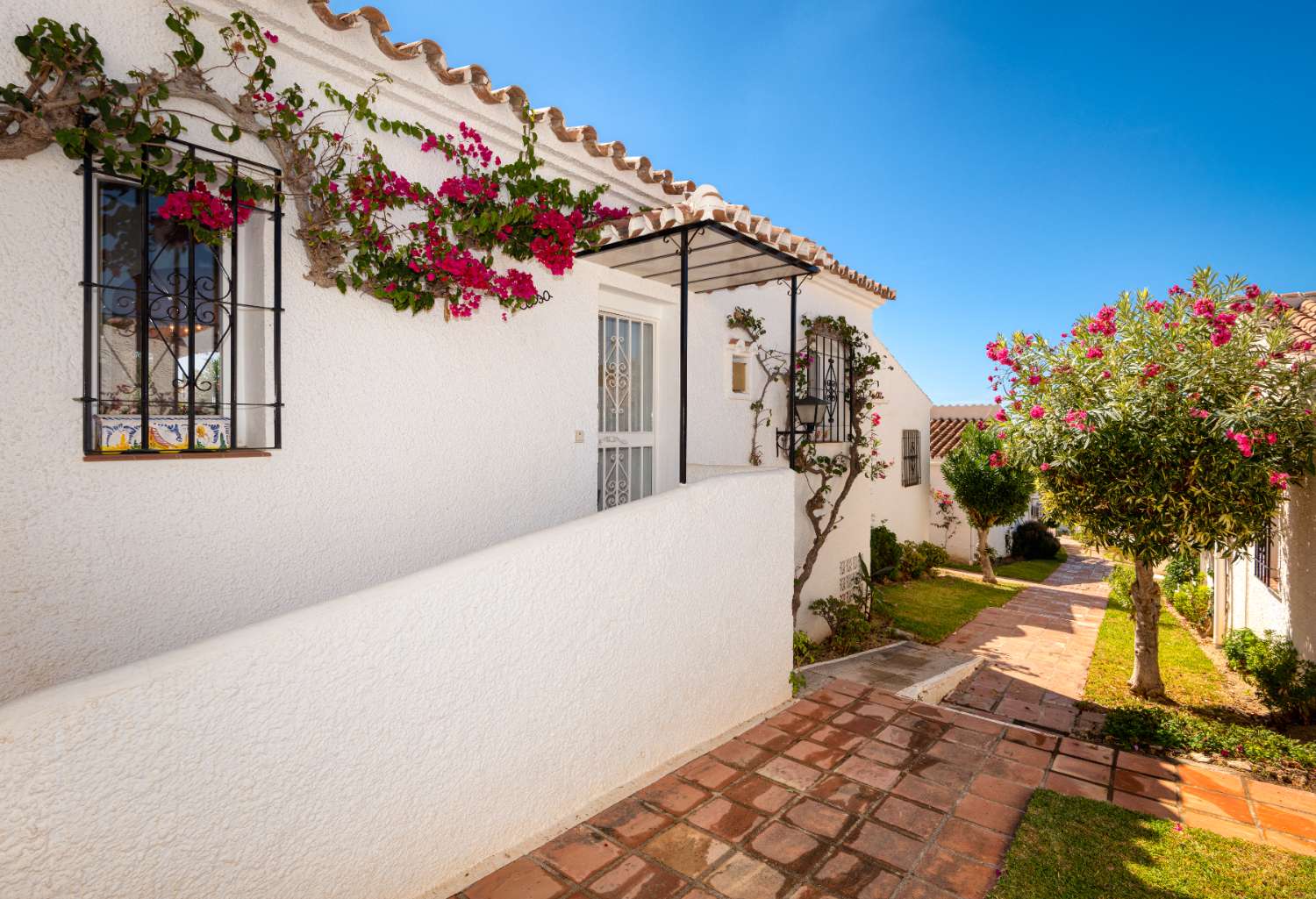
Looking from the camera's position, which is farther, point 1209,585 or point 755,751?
point 1209,585

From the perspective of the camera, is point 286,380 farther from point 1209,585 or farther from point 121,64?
point 1209,585

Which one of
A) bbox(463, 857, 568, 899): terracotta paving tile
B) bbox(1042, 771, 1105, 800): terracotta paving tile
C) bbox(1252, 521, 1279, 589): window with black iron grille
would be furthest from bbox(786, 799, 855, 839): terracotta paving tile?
bbox(1252, 521, 1279, 589): window with black iron grille

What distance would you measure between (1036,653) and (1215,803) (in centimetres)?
716

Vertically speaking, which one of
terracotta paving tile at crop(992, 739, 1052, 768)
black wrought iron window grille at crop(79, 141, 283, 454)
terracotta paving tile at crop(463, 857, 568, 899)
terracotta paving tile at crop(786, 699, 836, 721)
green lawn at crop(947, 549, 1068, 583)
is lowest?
green lawn at crop(947, 549, 1068, 583)

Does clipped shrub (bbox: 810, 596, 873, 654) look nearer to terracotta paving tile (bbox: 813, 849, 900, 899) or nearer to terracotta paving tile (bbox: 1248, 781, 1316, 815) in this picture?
terracotta paving tile (bbox: 1248, 781, 1316, 815)

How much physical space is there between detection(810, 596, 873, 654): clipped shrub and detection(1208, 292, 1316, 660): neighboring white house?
4618 millimetres

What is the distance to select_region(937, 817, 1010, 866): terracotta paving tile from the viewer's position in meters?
3.60

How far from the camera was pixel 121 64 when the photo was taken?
335 cm

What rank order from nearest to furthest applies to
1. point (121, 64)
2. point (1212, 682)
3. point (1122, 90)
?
point (121, 64) < point (1212, 682) < point (1122, 90)

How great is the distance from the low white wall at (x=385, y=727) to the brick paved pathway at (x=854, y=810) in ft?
1.29

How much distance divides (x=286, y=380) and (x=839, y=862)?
4.61m

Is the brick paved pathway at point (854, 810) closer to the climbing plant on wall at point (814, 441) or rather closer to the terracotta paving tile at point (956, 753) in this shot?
the terracotta paving tile at point (956, 753)

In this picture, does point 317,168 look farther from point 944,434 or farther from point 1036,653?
point 944,434

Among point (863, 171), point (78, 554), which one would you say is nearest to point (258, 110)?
point (78, 554)
